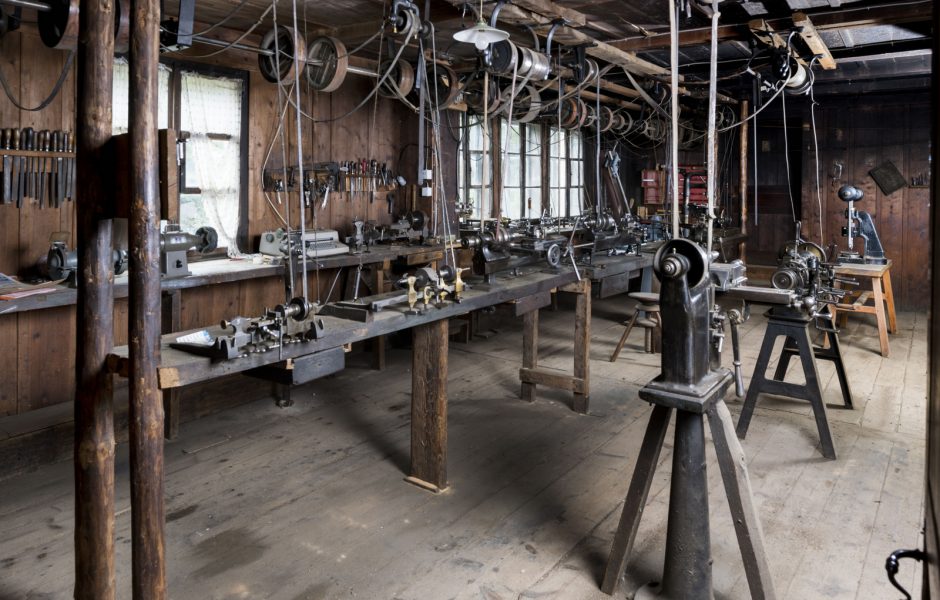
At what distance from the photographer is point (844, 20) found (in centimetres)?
441

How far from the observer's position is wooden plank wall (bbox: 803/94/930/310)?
26.8 ft

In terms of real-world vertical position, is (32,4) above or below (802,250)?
above

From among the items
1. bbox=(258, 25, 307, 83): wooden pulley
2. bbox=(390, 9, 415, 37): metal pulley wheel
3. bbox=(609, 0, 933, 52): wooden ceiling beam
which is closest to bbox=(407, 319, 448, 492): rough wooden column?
bbox=(390, 9, 415, 37): metal pulley wheel

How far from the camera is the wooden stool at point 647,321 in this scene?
5.45 metres

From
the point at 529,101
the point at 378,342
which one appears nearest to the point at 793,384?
the point at 378,342

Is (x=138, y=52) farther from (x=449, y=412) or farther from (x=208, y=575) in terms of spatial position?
(x=449, y=412)

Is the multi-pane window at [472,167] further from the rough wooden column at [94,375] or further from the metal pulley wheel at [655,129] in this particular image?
the rough wooden column at [94,375]

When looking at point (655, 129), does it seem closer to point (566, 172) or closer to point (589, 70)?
point (566, 172)

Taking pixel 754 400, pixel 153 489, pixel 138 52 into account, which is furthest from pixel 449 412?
pixel 138 52

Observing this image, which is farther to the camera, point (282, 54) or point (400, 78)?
point (400, 78)

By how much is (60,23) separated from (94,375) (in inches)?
60.9

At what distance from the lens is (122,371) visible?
1.98m

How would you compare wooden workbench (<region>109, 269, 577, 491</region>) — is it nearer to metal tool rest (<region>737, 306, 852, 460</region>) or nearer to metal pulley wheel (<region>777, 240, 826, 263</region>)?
metal tool rest (<region>737, 306, 852, 460</region>)

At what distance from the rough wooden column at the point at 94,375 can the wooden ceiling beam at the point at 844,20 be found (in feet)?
13.0
